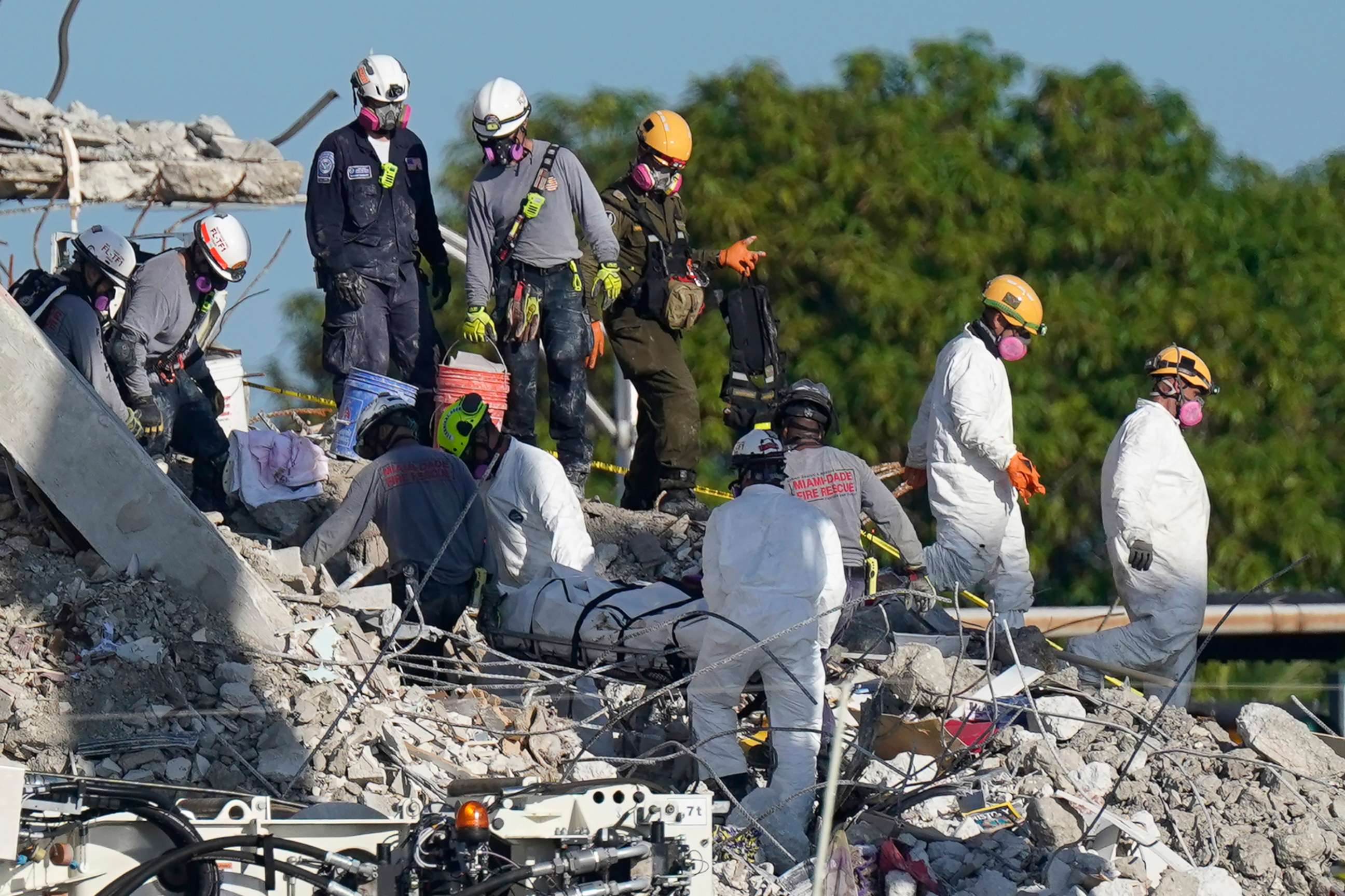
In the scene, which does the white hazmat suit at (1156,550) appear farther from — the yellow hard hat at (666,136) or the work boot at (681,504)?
the yellow hard hat at (666,136)

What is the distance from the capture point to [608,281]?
11.3 metres

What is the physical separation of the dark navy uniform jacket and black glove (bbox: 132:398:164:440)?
47.9 inches

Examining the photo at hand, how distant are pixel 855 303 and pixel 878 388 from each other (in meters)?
0.91

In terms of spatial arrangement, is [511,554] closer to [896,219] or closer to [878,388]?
[878,388]

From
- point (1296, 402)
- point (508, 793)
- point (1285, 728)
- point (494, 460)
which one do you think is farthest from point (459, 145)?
point (508, 793)

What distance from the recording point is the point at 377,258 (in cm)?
1129

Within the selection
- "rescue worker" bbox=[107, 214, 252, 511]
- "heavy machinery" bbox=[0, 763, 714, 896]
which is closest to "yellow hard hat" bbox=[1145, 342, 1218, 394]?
"rescue worker" bbox=[107, 214, 252, 511]

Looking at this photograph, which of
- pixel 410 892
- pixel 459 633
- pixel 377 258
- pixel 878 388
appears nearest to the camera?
pixel 410 892

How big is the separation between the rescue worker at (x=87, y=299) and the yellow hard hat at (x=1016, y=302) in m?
4.42

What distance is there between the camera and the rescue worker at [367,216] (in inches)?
442

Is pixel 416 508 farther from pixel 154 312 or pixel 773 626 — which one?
pixel 773 626

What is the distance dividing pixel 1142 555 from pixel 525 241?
358cm

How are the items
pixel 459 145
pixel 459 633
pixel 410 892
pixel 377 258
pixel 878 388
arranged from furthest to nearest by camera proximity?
pixel 459 145, pixel 878 388, pixel 377 258, pixel 459 633, pixel 410 892

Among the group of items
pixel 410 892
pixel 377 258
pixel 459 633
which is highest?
pixel 377 258
